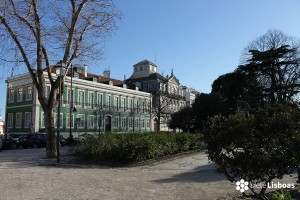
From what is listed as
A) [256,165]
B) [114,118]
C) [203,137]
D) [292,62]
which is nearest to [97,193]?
[203,137]

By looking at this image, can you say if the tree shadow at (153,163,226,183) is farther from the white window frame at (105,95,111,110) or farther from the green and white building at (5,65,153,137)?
the white window frame at (105,95,111,110)

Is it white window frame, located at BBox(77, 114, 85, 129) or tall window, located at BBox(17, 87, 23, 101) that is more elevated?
tall window, located at BBox(17, 87, 23, 101)

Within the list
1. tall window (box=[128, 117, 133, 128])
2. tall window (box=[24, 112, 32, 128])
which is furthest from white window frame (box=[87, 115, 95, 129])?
tall window (box=[128, 117, 133, 128])

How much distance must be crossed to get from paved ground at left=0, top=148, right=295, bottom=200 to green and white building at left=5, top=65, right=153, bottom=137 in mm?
31793

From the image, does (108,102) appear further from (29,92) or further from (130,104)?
(29,92)

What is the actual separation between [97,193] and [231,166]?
3.94 metres

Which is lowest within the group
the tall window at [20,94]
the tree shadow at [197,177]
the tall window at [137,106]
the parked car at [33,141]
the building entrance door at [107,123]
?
the tree shadow at [197,177]

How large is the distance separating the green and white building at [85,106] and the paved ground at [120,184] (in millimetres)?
31793

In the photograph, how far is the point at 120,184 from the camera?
10461 mm

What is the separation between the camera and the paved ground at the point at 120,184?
28.5ft

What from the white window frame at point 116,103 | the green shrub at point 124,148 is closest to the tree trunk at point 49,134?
the green shrub at point 124,148

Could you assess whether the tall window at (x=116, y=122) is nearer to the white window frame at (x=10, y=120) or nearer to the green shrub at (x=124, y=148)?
the white window frame at (x=10, y=120)

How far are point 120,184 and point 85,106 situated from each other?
4632 centimetres

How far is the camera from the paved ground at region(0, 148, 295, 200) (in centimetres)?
868
